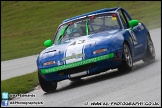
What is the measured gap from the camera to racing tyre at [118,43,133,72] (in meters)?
10.5

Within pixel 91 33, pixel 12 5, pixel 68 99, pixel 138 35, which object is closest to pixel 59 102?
pixel 68 99

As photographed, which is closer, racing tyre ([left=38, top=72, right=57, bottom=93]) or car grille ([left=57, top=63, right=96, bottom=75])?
car grille ([left=57, top=63, right=96, bottom=75])

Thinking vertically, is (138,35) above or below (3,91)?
above

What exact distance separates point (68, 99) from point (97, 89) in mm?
843

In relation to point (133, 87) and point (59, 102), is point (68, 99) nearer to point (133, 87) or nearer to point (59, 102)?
point (59, 102)

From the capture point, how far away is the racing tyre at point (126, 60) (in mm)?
10531

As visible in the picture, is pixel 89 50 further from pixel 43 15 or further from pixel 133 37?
pixel 43 15

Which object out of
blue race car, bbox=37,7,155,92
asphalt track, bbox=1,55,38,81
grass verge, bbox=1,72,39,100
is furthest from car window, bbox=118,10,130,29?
asphalt track, bbox=1,55,38,81

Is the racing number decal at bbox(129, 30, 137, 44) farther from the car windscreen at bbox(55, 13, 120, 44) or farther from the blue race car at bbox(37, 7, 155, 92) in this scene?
the car windscreen at bbox(55, 13, 120, 44)

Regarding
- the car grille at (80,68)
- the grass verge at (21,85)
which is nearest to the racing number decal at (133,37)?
the car grille at (80,68)

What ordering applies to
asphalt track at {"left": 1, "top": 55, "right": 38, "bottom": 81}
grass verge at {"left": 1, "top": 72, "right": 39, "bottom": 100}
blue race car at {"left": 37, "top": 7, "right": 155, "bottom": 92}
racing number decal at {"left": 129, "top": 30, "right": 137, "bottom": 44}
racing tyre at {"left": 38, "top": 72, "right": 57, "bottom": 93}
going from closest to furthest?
blue race car at {"left": 37, "top": 7, "right": 155, "bottom": 92} → racing tyre at {"left": 38, "top": 72, "right": 57, "bottom": 93} → grass verge at {"left": 1, "top": 72, "right": 39, "bottom": 100} → racing number decal at {"left": 129, "top": 30, "right": 137, "bottom": 44} → asphalt track at {"left": 1, "top": 55, "right": 38, "bottom": 81}

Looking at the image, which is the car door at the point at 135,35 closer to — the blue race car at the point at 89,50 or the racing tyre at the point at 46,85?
the blue race car at the point at 89,50

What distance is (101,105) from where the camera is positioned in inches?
288

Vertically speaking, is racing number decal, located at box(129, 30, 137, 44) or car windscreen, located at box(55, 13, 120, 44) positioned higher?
car windscreen, located at box(55, 13, 120, 44)
